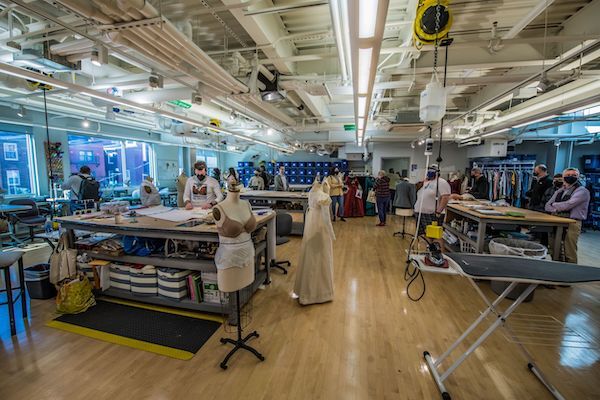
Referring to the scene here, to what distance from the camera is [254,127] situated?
823cm

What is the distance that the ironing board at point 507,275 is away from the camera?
1539 mm

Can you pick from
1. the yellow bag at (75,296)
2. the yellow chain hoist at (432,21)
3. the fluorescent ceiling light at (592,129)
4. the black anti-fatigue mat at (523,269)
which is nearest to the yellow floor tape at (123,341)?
the yellow bag at (75,296)

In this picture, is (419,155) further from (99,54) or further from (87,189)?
(87,189)

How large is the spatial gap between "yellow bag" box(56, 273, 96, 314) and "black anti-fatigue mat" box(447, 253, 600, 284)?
12.5ft

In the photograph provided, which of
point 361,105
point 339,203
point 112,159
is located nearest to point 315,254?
point 361,105

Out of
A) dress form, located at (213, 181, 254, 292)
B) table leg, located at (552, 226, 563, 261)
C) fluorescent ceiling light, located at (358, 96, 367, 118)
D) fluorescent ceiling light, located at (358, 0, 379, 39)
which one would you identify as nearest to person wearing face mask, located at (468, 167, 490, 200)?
table leg, located at (552, 226, 563, 261)

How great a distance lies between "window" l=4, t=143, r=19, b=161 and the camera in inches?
253

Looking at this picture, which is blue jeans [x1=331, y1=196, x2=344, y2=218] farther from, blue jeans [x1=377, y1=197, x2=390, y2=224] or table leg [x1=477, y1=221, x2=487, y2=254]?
table leg [x1=477, y1=221, x2=487, y2=254]

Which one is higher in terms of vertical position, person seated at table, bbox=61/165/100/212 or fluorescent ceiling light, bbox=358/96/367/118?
fluorescent ceiling light, bbox=358/96/367/118

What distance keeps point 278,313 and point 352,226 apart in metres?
4.87

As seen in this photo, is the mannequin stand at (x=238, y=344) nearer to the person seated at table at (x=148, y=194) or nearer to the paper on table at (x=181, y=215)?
the paper on table at (x=181, y=215)

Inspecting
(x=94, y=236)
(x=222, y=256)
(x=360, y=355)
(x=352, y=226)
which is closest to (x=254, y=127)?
(x=352, y=226)

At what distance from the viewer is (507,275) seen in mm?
1567

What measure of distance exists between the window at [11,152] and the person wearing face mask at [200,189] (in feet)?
19.6
